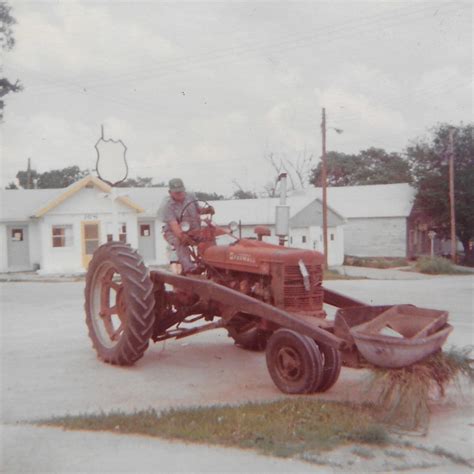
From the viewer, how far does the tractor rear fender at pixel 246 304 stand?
246 inches

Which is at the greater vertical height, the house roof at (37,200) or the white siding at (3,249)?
the house roof at (37,200)

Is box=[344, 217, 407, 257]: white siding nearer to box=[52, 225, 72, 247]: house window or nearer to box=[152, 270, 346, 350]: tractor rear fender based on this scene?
box=[52, 225, 72, 247]: house window

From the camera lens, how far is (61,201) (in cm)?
2838

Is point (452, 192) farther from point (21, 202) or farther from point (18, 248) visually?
point (18, 248)

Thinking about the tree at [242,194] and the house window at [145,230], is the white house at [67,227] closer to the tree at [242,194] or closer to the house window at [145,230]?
the house window at [145,230]

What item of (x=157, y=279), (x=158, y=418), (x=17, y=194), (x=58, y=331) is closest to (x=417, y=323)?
(x=158, y=418)

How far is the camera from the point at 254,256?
7.39 m

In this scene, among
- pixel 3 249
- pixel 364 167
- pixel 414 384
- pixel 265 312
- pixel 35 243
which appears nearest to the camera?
pixel 414 384

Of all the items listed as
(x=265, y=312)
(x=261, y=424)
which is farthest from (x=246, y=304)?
(x=261, y=424)

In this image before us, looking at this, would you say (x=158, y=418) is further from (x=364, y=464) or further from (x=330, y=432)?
(x=364, y=464)

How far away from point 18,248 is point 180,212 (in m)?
22.5

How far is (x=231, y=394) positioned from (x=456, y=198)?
117ft

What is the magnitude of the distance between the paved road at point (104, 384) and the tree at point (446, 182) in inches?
1155

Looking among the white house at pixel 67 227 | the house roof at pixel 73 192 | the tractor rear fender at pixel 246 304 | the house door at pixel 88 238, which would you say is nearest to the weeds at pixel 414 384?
the tractor rear fender at pixel 246 304
